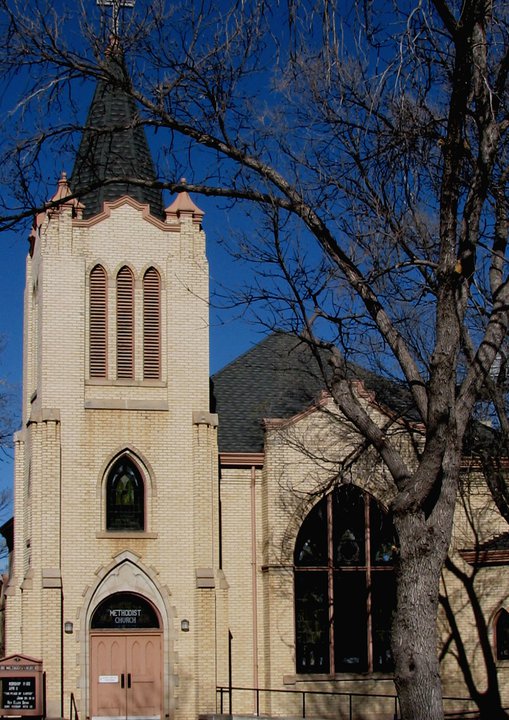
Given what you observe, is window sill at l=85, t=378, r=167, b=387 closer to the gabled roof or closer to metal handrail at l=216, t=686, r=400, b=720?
the gabled roof

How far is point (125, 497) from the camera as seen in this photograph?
25578mm

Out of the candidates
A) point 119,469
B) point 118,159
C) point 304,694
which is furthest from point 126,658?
point 118,159

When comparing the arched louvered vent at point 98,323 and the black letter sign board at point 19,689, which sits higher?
the arched louvered vent at point 98,323

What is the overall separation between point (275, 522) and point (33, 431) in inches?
226

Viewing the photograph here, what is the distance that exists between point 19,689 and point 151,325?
27.6ft

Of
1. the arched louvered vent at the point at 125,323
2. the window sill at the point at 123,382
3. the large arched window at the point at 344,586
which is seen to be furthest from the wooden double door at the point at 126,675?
the arched louvered vent at the point at 125,323

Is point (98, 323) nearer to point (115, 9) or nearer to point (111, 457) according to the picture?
point (111, 457)

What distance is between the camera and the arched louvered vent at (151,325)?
2642 cm

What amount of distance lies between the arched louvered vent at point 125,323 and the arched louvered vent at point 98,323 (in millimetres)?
313

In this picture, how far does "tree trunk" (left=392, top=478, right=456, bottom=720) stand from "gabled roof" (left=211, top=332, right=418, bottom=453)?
15.5 m

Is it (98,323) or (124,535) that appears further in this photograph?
(98,323)

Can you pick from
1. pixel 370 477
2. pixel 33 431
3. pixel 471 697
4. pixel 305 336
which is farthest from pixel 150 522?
pixel 305 336

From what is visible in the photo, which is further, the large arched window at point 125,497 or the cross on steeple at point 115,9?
the large arched window at point 125,497

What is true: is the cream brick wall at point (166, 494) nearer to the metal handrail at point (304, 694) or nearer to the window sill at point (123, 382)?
the window sill at point (123, 382)
